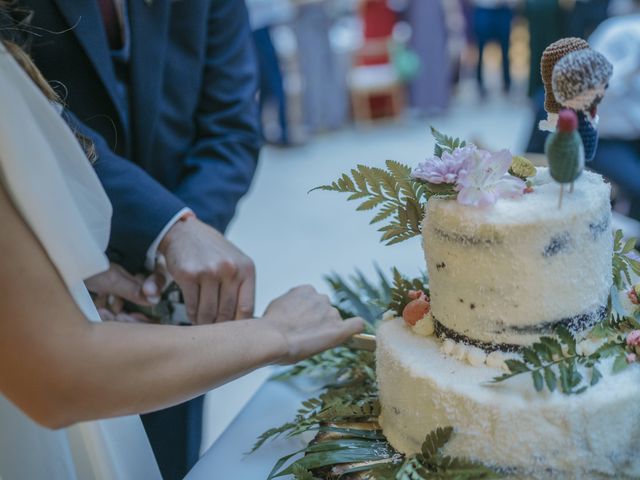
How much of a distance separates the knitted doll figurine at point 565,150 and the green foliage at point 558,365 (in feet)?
0.61

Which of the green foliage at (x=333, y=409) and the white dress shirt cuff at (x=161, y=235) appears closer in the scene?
the green foliage at (x=333, y=409)

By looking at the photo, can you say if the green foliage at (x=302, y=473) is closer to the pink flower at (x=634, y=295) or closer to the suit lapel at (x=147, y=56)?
the pink flower at (x=634, y=295)

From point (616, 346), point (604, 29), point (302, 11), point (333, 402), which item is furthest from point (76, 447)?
point (302, 11)

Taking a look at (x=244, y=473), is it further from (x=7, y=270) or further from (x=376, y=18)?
(x=376, y=18)

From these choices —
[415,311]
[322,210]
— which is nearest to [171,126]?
[415,311]

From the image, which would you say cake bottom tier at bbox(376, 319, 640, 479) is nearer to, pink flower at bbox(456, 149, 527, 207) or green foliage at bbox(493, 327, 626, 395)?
green foliage at bbox(493, 327, 626, 395)

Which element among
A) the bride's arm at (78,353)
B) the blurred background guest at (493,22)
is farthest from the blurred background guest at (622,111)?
the blurred background guest at (493,22)

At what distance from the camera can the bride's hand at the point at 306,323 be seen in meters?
1.03

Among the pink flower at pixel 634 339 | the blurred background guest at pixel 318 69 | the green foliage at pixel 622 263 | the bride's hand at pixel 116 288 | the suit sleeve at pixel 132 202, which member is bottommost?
the blurred background guest at pixel 318 69

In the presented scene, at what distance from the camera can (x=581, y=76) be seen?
80 cm

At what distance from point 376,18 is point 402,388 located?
17.0 ft

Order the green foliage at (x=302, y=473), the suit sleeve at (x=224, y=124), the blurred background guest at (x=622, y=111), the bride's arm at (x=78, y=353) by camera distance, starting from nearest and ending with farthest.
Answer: the bride's arm at (x=78, y=353) → the green foliage at (x=302, y=473) → the suit sleeve at (x=224, y=124) → the blurred background guest at (x=622, y=111)

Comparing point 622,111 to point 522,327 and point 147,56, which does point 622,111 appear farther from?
point 522,327

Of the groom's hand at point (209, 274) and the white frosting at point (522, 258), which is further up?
the white frosting at point (522, 258)
